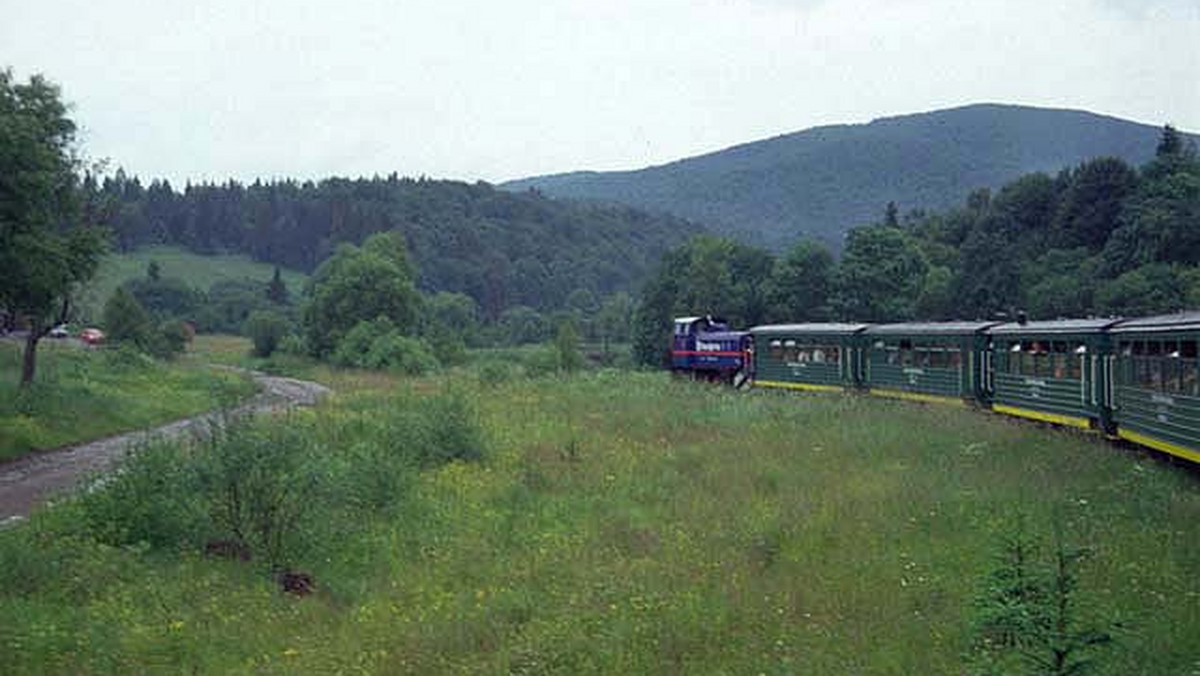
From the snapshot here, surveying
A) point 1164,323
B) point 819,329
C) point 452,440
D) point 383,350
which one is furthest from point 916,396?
point 383,350

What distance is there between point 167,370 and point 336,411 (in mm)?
27975

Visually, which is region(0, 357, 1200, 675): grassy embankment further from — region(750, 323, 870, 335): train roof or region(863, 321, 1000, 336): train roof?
region(750, 323, 870, 335): train roof

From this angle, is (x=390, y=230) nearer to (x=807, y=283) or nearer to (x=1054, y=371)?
(x=807, y=283)

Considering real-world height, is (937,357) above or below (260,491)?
above

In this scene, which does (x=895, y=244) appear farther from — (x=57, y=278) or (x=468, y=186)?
(x=468, y=186)

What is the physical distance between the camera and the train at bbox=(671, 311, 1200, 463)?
19.7 metres

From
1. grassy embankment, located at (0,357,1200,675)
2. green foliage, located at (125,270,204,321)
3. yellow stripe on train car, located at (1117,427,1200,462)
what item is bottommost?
grassy embankment, located at (0,357,1200,675)

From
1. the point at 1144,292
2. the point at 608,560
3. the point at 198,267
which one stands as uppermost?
the point at 198,267

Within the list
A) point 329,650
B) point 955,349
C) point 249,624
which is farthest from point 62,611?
point 955,349

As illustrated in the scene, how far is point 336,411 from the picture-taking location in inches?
1403

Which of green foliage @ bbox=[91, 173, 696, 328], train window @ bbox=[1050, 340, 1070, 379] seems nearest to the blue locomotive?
train window @ bbox=[1050, 340, 1070, 379]

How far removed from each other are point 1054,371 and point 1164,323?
6472mm

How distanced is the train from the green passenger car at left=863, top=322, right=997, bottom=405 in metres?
0.03

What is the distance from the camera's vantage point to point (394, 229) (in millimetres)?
162875
